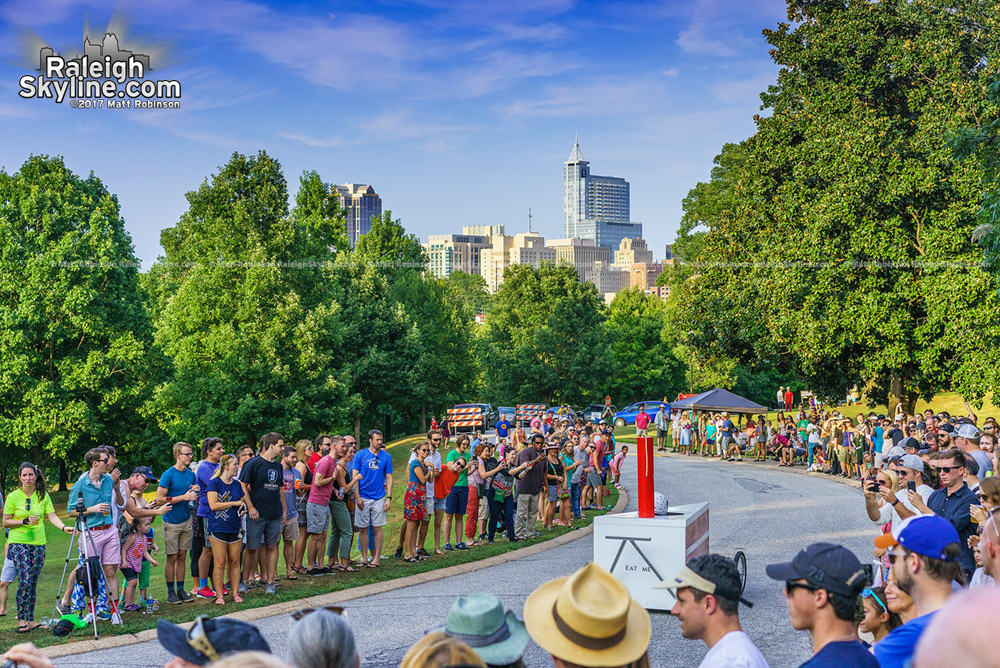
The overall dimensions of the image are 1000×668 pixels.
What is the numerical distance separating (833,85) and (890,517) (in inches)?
1094

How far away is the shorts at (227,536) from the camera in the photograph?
420 inches

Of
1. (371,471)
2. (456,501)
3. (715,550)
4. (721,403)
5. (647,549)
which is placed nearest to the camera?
(647,549)

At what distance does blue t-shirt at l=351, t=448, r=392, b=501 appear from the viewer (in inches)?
516

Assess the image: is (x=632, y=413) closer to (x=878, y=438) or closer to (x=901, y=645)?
(x=878, y=438)

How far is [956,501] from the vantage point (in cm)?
779

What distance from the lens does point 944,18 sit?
30.1 meters

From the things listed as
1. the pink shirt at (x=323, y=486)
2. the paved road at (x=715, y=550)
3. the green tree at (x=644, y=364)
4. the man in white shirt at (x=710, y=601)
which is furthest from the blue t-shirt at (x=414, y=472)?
the green tree at (x=644, y=364)

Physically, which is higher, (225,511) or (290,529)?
(225,511)

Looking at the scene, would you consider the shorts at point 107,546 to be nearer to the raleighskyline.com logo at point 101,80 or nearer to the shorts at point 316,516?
the shorts at point 316,516

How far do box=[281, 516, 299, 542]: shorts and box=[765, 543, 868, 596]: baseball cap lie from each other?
8803mm

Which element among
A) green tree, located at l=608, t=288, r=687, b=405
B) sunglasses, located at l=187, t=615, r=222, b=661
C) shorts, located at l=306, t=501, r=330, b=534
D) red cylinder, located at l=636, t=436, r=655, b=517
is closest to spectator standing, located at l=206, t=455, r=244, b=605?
shorts, located at l=306, t=501, r=330, b=534

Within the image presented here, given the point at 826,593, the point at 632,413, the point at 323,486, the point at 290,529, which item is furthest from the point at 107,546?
the point at 632,413

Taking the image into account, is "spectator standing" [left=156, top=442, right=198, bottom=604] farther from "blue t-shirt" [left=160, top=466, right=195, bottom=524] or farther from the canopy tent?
the canopy tent

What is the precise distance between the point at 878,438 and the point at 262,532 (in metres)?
19.1
